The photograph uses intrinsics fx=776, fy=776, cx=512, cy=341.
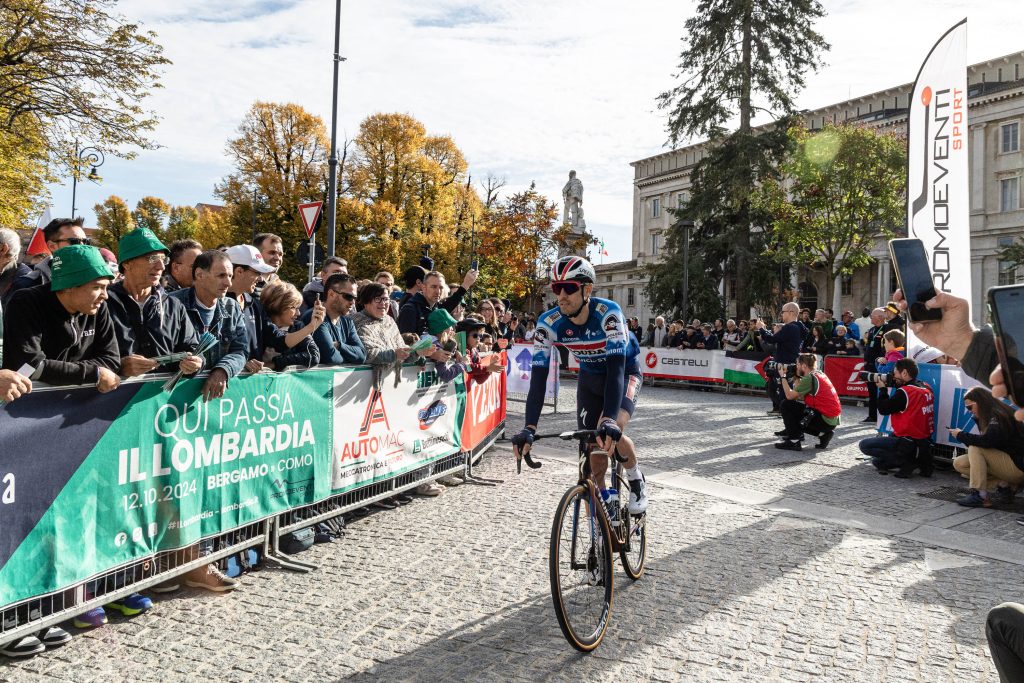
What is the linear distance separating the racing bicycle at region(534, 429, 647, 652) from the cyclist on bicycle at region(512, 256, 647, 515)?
38cm

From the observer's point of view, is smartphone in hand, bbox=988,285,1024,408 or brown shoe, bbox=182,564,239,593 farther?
brown shoe, bbox=182,564,239,593

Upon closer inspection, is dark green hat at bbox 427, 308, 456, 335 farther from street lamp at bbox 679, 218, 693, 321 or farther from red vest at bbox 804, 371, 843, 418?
street lamp at bbox 679, 218, 693, 321

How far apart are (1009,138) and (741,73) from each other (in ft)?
103

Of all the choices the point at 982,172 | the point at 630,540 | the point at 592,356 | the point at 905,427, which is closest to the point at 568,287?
the point at 592,356

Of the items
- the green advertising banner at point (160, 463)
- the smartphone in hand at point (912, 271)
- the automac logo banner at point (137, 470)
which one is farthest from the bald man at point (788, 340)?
the smartphone in hand at point (912, 271)

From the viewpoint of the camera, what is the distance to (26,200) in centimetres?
→ 2070

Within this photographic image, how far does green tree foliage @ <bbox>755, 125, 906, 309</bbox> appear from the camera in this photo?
29.9 metres

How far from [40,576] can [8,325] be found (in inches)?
48.3

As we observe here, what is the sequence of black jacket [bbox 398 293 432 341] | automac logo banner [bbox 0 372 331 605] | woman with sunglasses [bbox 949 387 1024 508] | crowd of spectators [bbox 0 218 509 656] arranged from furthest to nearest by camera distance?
1. black jacket [bbox 398 293 432 341]
2. woman with sunglasses [bbox 949 387 1024 508]
3. crowd of spectators [bbox 0 218 509 656]
4. automac logo banner [bbox 0 372 331 605]

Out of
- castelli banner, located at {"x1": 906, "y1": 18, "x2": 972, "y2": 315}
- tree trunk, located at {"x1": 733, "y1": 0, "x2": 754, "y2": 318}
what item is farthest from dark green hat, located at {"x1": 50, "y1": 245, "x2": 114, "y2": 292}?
tree trunk, located at {"x1": 733, "y1": 0, "x2": 754, "y2": 318}

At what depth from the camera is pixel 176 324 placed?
4.97 metres

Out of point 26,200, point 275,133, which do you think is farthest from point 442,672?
point 275,133

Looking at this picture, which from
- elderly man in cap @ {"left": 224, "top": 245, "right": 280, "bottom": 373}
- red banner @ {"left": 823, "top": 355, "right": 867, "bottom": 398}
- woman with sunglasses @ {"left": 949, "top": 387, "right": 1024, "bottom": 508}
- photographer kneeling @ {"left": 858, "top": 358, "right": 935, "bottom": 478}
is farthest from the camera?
red banner @ {"left": 823, "top": 355, "right": 867, "bottom": 398}

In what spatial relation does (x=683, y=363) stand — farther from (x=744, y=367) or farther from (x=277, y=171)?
(x=277, y=171)
